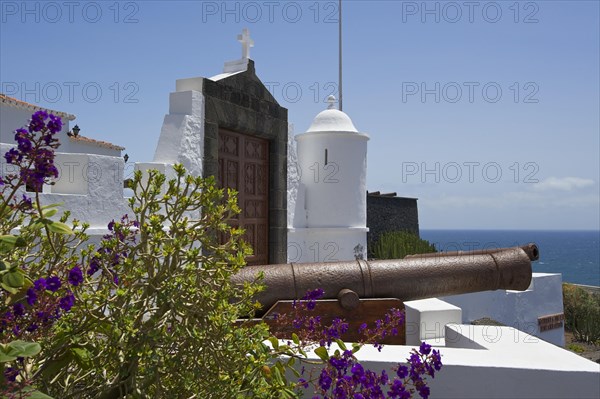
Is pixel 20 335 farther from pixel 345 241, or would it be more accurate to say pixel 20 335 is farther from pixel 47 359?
pixel 345 241

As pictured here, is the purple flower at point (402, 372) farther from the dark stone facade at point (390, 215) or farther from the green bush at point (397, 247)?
the dark stone facade at point (390, 215)

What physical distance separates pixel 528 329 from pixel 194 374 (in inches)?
→ 378

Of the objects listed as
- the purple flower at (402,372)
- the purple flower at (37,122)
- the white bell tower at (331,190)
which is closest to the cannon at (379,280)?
the purple flower at (402,372)

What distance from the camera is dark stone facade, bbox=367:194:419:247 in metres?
17.0

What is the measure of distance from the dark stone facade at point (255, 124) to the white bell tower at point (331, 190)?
88 cm

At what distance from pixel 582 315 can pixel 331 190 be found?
33.1 feet

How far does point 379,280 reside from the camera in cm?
531

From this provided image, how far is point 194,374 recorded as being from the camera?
93.7 inches

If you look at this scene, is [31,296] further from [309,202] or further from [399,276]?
[309,202]

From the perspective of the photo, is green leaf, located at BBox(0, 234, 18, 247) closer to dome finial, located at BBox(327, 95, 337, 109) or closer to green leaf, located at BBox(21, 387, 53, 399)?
green leaf, located at BBox(21, 387, 53, 399)

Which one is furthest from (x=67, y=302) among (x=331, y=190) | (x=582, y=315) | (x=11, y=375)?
(x=582, y=315)

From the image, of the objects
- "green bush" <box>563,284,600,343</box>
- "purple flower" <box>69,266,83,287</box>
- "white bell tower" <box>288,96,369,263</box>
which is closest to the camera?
"purple flower" <box>69,266,83,287</box>

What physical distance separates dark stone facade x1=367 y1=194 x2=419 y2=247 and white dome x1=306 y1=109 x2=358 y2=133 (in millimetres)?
5995

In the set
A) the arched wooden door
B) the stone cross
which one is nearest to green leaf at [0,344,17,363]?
the arched wooden door
